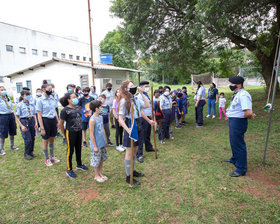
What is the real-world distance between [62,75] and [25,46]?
16257mm

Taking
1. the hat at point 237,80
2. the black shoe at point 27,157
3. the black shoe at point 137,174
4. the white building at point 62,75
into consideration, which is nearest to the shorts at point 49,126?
the black shoe at point 27,157

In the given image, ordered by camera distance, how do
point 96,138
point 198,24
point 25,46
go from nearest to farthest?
point 96,138
point 198,24
point 25,46

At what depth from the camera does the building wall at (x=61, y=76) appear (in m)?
14.9

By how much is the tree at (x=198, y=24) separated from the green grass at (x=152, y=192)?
4.46 m

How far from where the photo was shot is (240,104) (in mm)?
3500

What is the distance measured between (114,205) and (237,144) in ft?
8.83

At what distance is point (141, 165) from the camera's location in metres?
4.39

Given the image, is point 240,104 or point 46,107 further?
point 46,107

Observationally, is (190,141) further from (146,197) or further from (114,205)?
(114,205)

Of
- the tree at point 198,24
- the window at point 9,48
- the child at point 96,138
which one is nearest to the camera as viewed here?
the child at point 96,138

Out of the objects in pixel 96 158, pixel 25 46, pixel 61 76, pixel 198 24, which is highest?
pixel 25 46

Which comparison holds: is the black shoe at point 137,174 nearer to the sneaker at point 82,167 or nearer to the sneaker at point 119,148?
the sneaker at point 82,167

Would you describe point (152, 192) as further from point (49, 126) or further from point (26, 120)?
point (26, 120)

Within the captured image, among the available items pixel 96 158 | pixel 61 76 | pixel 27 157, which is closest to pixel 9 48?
pixel 61 76
